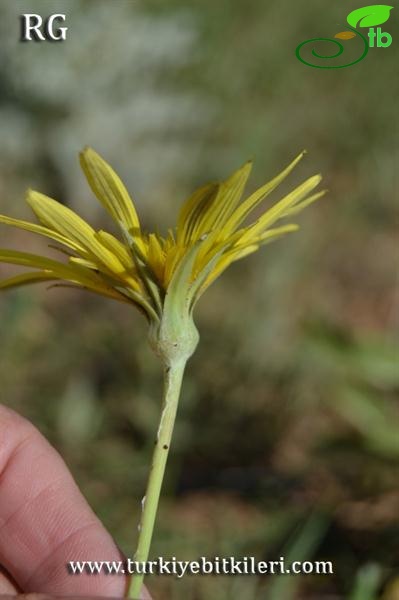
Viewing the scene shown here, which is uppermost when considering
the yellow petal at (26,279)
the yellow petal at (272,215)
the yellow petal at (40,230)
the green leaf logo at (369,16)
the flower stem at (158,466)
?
the green leaf logo at (369,16)

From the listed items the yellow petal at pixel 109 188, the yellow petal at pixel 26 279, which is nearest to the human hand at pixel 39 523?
the yellow petal at pixel 26 279

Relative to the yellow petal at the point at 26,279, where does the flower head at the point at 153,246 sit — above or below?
above

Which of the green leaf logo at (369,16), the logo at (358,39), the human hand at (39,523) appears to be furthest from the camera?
the logo at (358,39)

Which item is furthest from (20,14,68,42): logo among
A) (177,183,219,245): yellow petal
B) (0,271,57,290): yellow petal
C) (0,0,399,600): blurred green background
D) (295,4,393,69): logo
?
(177,183,219,245): yellow petal

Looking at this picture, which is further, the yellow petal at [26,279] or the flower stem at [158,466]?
the yellow petal at [26,279]

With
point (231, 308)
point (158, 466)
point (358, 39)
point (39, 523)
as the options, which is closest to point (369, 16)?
point (358, 39)

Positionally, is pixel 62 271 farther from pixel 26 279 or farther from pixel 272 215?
pixel 272 215

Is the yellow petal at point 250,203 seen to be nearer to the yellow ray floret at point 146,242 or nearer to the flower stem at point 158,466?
the yellow ray floret at point 146,242

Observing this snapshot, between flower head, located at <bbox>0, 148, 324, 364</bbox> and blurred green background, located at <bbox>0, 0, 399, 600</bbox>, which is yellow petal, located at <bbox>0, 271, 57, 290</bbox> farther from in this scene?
blurred green background, located at <bbox>0, 0, 399, 600</bbox>
